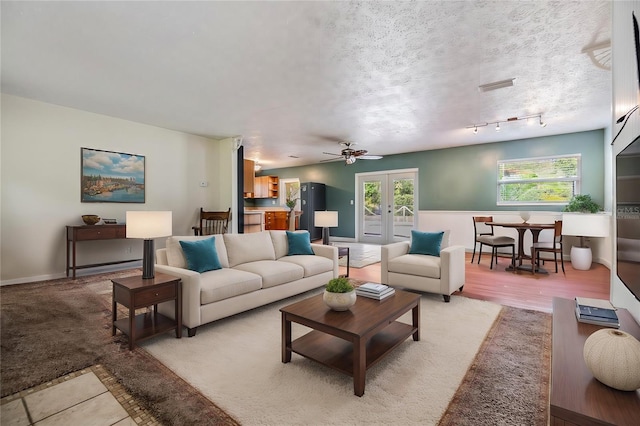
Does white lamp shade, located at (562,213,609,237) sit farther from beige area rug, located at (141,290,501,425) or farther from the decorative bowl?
the decorative bowl

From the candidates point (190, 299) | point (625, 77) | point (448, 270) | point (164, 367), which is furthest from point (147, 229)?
point (625, 77)

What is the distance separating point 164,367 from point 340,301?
126 centimetres

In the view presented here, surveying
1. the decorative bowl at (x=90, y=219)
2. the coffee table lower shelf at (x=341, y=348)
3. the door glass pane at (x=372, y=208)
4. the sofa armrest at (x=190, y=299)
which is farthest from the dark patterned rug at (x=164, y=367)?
the door glass pane at (x=372, y=208)

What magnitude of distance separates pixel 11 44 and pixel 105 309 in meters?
2.64

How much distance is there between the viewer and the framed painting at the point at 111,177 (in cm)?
468

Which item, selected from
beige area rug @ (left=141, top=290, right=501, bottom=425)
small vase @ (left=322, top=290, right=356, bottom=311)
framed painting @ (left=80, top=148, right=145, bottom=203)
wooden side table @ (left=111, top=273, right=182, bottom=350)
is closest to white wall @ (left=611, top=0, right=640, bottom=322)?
beige area rug @ (left=141, top=290, right=501, bottom=425)

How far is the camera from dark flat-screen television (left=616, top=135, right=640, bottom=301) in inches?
49.8

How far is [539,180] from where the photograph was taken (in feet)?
20.5

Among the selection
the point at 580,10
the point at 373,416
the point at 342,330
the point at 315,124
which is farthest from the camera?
the point at 315,124

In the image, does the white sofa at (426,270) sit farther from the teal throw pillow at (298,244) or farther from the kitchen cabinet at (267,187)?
the kitchen cabinet at (267,187)

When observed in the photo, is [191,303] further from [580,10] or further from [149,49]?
[580,10]

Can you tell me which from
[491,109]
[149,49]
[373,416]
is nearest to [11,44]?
[149,49]

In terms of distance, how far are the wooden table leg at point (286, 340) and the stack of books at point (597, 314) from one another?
68.1 inches

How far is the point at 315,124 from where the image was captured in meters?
5.27
